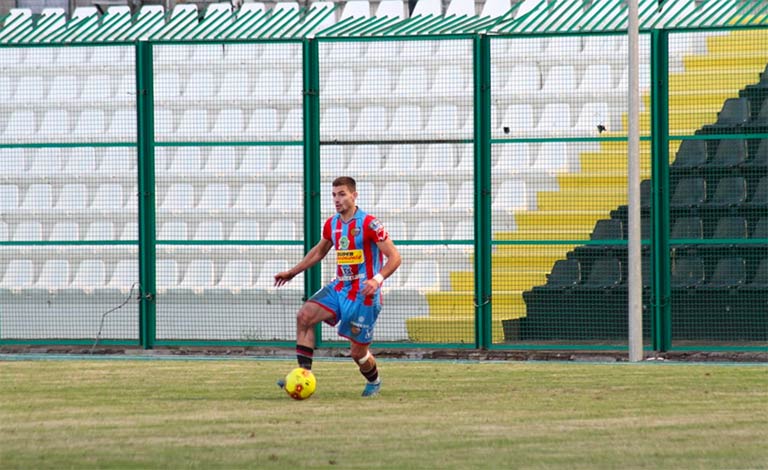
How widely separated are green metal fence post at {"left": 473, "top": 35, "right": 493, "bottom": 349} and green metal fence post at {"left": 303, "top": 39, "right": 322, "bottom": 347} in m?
1.72

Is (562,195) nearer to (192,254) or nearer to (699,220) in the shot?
(699,220)

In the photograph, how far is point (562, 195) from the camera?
16391 mm

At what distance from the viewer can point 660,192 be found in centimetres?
1623

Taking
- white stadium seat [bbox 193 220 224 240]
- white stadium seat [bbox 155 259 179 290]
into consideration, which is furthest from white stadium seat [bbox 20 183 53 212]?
white stadium seat [bbox 193 220 224 240]

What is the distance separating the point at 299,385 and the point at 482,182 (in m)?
5.39

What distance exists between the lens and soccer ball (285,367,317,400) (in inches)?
462

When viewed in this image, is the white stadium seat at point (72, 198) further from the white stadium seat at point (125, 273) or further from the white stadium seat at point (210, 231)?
the white stadium seat at point (210, 231)

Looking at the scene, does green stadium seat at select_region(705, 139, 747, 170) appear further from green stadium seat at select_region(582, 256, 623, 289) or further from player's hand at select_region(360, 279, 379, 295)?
player's hand at select_region(360, 279, 379, 295)

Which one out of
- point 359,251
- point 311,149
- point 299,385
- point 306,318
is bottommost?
point 299,385

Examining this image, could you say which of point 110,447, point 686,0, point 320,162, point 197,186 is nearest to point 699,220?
point 686,0

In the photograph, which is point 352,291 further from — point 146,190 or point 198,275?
point 146,190

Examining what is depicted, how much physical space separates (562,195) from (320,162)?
2627 millimetres

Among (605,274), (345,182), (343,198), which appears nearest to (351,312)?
(343,198)

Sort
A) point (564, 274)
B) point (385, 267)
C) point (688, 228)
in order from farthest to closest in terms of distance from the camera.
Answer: point (564, 274) → point (688, 228) → point (385, 267)
